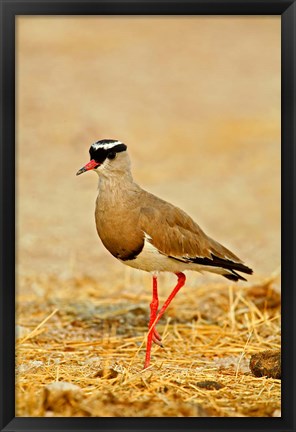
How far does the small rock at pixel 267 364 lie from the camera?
3.96 m

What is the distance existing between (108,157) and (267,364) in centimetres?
130

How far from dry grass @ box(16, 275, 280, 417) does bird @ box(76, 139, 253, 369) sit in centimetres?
37

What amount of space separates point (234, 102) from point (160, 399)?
9.89m

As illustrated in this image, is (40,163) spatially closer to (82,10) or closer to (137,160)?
(137,160)

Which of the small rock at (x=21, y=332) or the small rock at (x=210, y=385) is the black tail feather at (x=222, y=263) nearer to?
the small rock at (x=210, y=385)

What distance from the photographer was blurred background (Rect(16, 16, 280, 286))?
789 cm

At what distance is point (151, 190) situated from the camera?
30.1 ft

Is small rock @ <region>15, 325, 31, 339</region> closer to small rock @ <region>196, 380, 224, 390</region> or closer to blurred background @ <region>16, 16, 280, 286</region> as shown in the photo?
small rock @ <region>196, 380, 224, 390</region>

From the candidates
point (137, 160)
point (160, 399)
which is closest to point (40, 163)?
point (137, 160)

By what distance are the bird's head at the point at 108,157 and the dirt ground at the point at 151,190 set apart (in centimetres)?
101

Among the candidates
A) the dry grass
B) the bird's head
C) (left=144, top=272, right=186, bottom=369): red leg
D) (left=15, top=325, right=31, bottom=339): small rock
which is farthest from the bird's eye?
(left=15, top=325, right=31, bottom=339): small rock

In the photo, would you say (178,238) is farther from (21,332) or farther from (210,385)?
(21,332)

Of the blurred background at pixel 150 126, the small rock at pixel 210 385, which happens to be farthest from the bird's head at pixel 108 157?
the blurred background at pixel 150 126

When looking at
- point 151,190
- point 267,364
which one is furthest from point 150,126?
point 267,364
